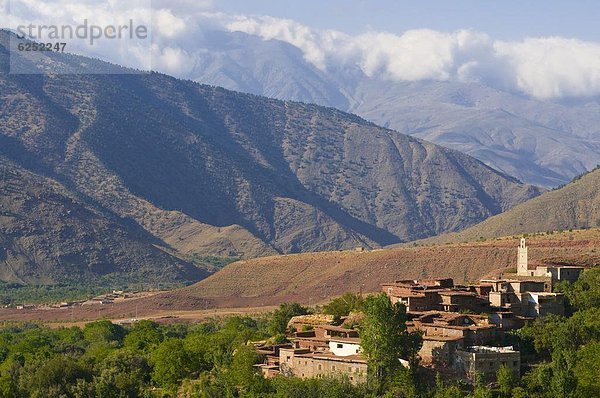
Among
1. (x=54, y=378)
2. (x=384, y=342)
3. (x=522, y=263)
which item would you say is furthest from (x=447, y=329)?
(x=54, y=378)

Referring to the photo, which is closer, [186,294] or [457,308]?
[457,308]

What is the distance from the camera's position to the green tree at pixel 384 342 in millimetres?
62312

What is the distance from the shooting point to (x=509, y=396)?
Result: 6125cm

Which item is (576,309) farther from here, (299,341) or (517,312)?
(299,341)

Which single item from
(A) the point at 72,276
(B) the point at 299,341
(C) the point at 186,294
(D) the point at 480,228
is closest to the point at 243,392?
(B) the point at 299,341

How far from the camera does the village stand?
64.0 m

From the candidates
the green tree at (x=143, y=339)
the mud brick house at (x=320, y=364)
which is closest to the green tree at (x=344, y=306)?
the mud brick house at (x=320, y=364)

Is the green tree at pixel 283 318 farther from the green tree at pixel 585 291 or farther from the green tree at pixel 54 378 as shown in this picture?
the green tree at pixel 585 291

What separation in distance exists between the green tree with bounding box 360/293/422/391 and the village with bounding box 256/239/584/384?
1017 millimetres

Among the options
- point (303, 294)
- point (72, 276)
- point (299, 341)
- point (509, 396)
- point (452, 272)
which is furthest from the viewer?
point (72, 276)

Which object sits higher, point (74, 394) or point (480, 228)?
point (480, 228)

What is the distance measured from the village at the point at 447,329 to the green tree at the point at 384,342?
1.02 metres

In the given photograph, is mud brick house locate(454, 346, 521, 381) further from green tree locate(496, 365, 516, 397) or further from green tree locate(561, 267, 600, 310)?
green tree locate(561, 267, 600, 310)

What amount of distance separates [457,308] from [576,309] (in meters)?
8.32
